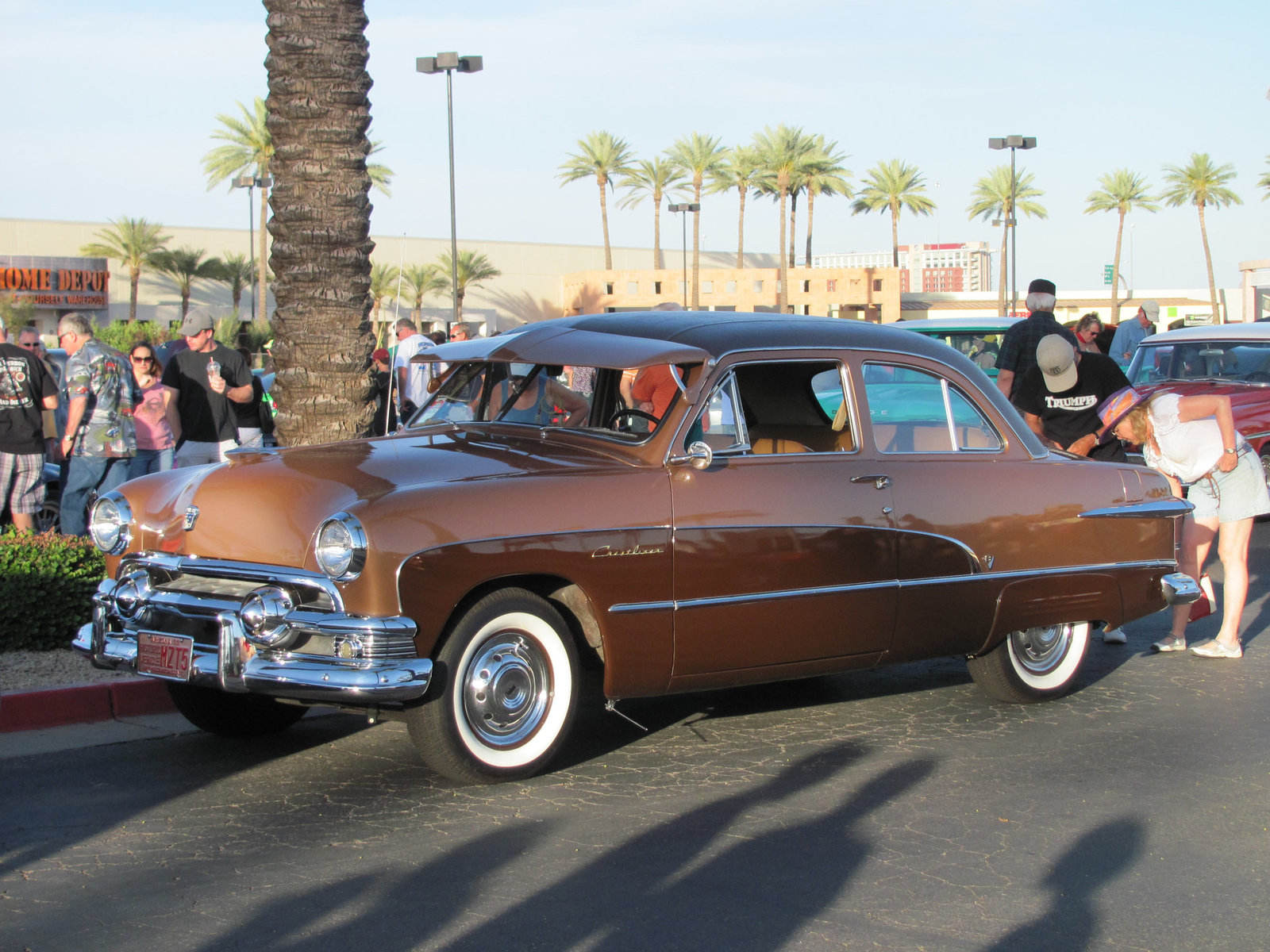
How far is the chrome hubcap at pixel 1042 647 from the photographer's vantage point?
21.7 ft

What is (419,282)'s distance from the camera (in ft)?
194

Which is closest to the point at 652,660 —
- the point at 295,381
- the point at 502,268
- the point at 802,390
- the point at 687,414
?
the point at 687,414

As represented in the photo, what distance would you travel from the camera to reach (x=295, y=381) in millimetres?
8312

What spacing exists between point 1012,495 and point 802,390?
1.09 meters

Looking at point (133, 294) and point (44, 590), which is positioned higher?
point (133, 294)

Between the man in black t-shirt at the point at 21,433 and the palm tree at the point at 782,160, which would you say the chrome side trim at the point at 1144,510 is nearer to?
the man in black t-shirt at the point at 21,433

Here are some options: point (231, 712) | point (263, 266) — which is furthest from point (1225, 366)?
point (263, 266)

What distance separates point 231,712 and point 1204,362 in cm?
1175

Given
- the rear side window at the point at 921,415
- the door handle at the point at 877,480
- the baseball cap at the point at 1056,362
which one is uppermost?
the baseball cap at the point at 1056,362

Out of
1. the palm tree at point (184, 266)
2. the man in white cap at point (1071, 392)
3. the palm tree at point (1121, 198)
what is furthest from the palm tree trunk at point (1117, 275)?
the man in white cap at point (1071, 392)

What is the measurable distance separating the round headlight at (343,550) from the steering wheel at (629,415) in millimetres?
1412

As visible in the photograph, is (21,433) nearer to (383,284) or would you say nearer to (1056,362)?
(1056,362)

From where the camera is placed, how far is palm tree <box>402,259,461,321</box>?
5894 centimetres

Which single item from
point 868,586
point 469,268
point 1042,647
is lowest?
point 1042,647
